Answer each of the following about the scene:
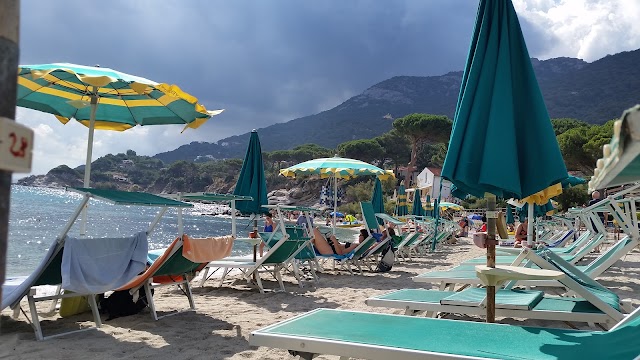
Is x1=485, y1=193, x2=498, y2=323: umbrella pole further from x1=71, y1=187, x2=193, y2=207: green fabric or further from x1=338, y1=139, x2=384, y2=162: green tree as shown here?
x1=338, y1=139, x2=384, y2=162: green tree

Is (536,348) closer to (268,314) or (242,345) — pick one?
(242,345)

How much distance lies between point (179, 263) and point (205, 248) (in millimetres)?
290

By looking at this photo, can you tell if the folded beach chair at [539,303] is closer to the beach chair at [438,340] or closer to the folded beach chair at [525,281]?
the folded beach chair at [525,281]

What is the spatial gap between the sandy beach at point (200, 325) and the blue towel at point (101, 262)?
43 cm

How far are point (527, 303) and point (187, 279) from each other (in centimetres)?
330

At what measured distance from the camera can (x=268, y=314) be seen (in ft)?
17.0

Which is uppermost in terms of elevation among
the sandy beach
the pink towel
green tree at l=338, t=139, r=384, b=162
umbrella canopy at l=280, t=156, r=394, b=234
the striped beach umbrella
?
green tree at l=338, t=139, r=384, b=162

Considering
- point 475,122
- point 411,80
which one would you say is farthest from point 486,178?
point 411,80

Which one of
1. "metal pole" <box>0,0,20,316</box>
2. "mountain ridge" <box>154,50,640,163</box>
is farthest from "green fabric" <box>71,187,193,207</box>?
"mountain ridge" <box>154,50,640,163</box>

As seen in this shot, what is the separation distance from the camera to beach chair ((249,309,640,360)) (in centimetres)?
217

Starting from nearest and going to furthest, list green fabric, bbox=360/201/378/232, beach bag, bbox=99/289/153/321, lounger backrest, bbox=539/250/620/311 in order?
lounger backrest, bbox=539/250/620/311 → beach bag, bbox=99/289/153/321 → green fabric, bbox=360/201/378/232

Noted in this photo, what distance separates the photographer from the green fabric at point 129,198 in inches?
152

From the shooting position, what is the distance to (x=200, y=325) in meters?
4.55

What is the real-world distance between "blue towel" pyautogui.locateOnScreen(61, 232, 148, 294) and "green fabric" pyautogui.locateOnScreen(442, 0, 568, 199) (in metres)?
2.72
